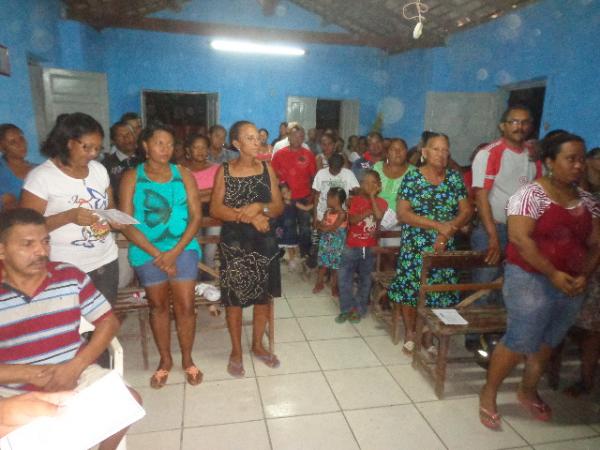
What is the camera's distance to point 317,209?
443cm

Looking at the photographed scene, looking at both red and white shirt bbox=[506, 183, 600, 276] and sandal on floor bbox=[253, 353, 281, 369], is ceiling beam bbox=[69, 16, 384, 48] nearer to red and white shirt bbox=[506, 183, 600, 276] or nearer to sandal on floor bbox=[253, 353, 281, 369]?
sandal on floor bbox=[253, 353, 281, 369]

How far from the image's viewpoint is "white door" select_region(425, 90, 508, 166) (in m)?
6.22

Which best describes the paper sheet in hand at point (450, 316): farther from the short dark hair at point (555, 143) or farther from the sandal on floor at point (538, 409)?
the short dark hair at point (555, 143)

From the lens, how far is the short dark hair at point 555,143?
6.69 ft

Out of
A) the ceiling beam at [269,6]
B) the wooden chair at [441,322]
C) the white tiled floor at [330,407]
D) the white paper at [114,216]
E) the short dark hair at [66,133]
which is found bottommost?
the white tiled floor at [330,407]

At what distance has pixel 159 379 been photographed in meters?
2.66

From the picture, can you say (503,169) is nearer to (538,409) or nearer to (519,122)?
(519,122)

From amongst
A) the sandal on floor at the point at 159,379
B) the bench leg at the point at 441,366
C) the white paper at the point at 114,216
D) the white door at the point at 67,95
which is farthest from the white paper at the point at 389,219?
the white door at the point at 67,95

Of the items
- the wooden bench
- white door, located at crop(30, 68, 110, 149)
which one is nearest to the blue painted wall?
the wooden bench

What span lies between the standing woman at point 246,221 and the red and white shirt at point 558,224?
1410 millimetres

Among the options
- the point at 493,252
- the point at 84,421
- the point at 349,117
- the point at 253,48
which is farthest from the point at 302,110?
the point at 84,421

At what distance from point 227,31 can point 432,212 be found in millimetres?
6703

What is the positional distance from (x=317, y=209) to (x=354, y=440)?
257cm

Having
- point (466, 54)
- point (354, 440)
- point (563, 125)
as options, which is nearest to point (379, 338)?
point (354, 440)
